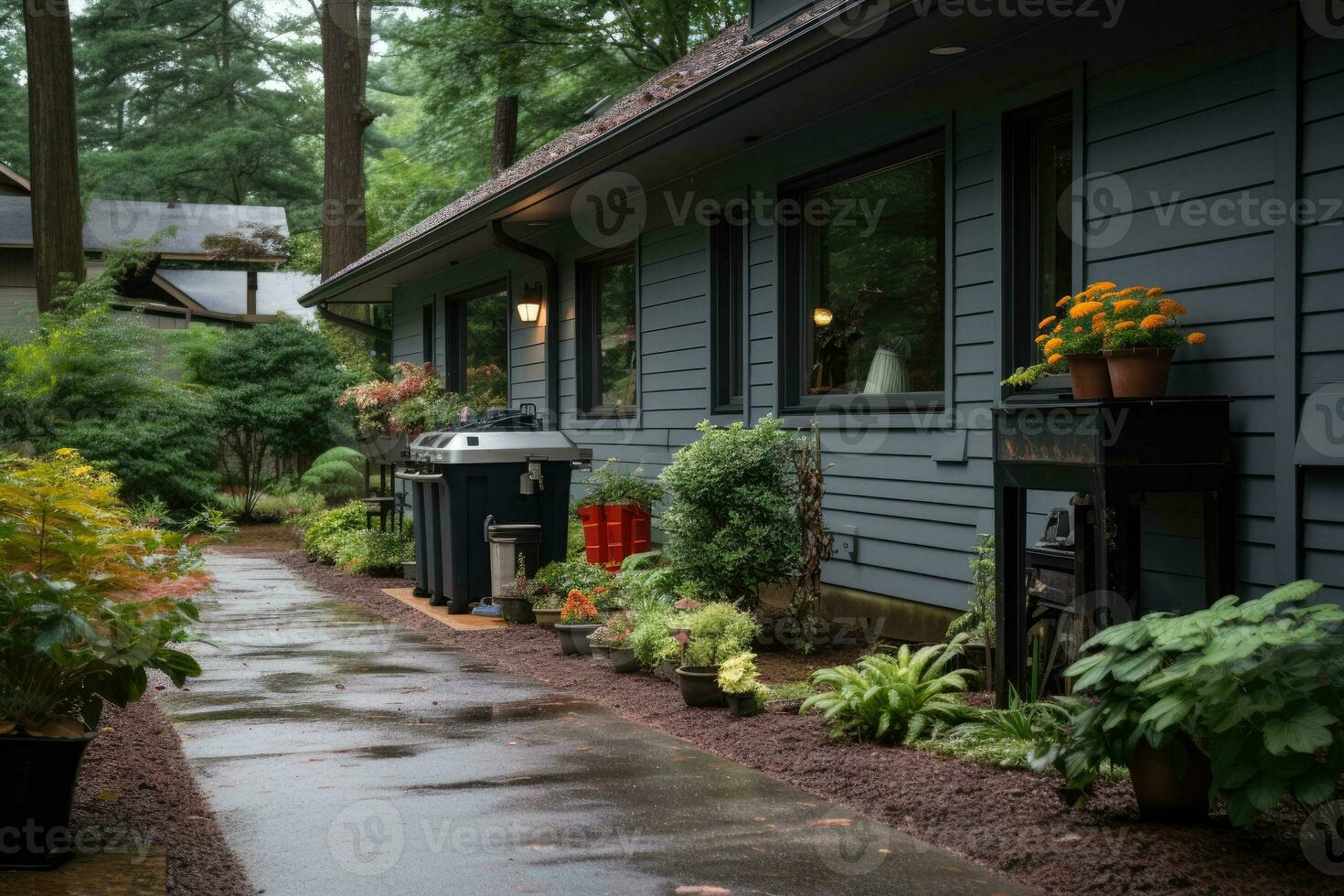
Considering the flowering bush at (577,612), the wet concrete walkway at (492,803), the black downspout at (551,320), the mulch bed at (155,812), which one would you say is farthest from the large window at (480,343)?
the mulch bed at (155,812)


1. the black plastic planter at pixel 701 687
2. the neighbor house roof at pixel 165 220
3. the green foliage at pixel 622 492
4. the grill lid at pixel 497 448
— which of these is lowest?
the black plastic planter at pixel 701 687

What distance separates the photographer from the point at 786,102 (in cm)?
734

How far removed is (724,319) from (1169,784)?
6.02 meters

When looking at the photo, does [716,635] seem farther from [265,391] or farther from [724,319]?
[265,391]

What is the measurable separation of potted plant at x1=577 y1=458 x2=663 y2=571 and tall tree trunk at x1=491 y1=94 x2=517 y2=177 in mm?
14079

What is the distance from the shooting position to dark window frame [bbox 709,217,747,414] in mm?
9250

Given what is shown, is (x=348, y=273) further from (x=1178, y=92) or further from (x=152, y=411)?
(x=1178, y=92)

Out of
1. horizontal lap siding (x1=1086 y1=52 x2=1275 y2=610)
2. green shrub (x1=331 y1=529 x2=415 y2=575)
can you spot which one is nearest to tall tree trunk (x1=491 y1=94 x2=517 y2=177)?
green shrub (x1=331 y1=529 x2=415 y2=575)

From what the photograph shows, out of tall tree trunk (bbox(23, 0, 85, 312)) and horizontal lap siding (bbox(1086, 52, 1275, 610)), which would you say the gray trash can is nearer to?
horizontal lap siding (bbox(1086, 52, 1275, 610))

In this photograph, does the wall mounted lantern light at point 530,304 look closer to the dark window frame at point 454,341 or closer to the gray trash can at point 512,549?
the dark window frame at point 454,341

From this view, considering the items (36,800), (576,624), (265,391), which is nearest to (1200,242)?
(576,624)

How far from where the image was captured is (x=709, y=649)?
589 centimetres

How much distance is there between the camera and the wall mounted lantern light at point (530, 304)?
12.8m

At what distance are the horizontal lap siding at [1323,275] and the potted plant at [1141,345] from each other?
453mm
